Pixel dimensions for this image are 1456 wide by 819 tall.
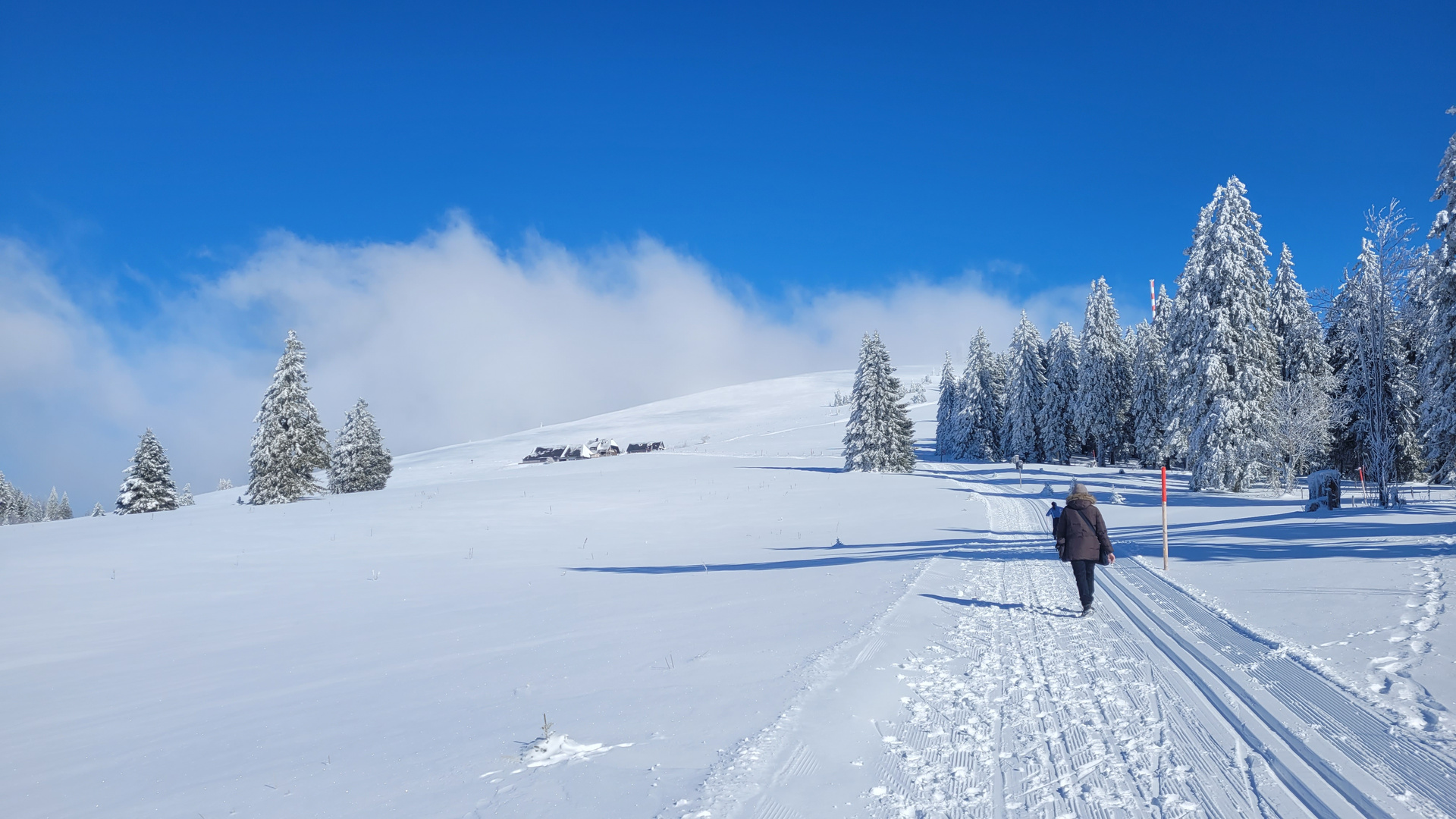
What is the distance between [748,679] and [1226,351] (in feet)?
105

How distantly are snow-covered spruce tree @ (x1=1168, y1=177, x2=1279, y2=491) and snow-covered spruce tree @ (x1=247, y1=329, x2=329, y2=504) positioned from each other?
43329 millimetres

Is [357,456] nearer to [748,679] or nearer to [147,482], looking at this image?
[147,482]

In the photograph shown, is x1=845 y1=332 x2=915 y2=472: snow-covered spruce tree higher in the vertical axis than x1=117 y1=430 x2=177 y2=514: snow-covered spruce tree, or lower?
higher

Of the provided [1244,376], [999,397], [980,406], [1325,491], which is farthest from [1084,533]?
[999,397]

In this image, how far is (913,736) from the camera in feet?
15.4

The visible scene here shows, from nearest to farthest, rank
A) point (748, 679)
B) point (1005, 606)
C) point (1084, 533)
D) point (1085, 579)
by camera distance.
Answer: point (748, 679) < point (1085, 579) < point (1084, 533) < point (1005, 606)

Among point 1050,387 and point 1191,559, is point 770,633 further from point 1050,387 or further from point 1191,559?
point 1050,387

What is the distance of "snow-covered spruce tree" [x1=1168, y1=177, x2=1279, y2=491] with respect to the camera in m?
28.8

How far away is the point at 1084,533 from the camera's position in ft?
27.8

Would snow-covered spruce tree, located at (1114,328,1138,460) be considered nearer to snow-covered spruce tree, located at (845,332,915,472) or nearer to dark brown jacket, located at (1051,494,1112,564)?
snow-covered spruce tree, located at (845,332,915,472)

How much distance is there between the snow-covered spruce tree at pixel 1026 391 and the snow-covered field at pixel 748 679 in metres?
42.6

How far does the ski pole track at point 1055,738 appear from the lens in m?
3.73

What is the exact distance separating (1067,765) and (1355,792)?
1369 millimetres

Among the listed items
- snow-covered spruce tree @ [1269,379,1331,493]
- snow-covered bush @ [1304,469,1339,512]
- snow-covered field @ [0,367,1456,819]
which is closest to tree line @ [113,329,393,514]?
snow-covered field @ [0,367,1456,819]
